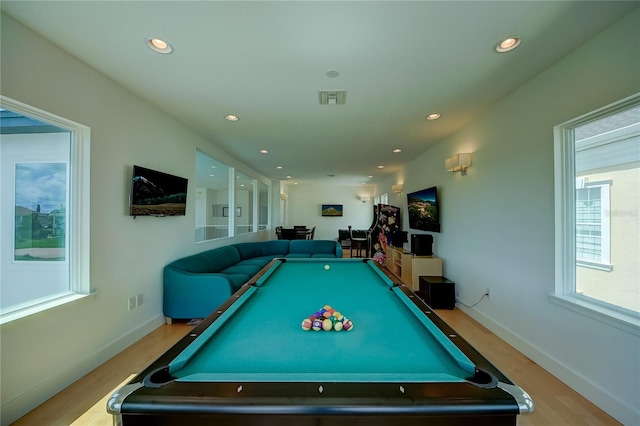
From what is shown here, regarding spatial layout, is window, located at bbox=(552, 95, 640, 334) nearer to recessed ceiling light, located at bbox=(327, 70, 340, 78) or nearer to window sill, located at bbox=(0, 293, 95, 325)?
recessed ceiling light, located at bbox=(327, 70, 340, 78)

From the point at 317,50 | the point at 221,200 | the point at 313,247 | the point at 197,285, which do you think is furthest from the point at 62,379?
the point at 313,247

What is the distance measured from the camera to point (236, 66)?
216 centimetres

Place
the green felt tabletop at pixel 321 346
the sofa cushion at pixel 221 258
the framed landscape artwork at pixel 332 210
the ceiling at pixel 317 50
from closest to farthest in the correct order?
the green felt tabletop at pixel 321 346 → the ceiling at pixel 317 50 → the sofa cushion at pixel 221 258 → the framed landscape artwork at pixel 332 210

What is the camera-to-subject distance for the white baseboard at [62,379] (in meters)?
1.67

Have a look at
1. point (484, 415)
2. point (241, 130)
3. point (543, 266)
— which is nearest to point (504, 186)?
point (543, 266)

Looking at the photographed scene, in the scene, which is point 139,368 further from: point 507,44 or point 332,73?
point 507,44

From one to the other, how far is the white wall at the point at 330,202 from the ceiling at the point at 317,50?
763 cm

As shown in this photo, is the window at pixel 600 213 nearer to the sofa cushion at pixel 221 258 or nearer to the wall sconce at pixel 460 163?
the wall sconce at pixel 460 163

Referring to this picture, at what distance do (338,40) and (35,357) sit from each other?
3103mm

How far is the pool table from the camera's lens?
805mm

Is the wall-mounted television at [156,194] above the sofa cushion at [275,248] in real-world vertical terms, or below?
above

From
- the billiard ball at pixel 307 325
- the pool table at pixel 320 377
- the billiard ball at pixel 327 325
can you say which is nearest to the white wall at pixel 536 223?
the pool table at pixel 320 377

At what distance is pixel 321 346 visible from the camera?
1.18 meters

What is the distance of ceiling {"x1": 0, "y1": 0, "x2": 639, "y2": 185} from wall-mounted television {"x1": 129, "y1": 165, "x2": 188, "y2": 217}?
0.83 meters
